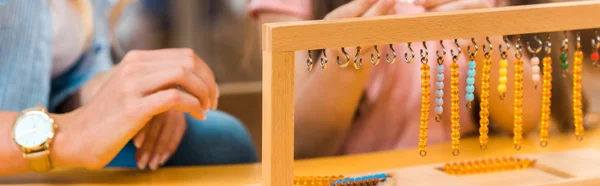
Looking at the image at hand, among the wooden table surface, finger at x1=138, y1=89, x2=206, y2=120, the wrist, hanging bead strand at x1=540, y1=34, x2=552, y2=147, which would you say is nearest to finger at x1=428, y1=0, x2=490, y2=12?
hanging bead strand at x1=540, y1=34, x2=552, y2=147

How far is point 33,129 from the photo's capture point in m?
0.83

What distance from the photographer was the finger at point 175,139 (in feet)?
3.11

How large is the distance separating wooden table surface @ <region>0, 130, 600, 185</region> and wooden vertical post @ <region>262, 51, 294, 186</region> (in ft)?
0.64

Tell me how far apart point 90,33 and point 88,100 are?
0.08 meters

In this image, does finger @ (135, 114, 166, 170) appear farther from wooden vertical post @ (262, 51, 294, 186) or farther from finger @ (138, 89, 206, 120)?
wooden vertical post @ (262, 51, 294, 186)

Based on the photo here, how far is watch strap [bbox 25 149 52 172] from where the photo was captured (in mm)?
837

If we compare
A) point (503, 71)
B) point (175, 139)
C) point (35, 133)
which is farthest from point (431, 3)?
point (35, 133)

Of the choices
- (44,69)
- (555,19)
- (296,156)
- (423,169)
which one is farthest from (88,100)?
(555,19)

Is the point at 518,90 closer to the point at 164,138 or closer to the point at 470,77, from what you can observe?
the point at 470,77

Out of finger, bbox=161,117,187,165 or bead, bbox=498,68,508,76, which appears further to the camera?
finger, bbox=161,117,187,165

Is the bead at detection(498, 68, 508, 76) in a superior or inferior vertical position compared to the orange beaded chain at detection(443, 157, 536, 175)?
superior

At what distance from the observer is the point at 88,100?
2.99 ft

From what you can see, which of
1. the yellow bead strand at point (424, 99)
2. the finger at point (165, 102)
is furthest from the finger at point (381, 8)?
the finger at point (165, 102)

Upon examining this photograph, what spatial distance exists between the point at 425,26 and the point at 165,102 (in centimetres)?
29
